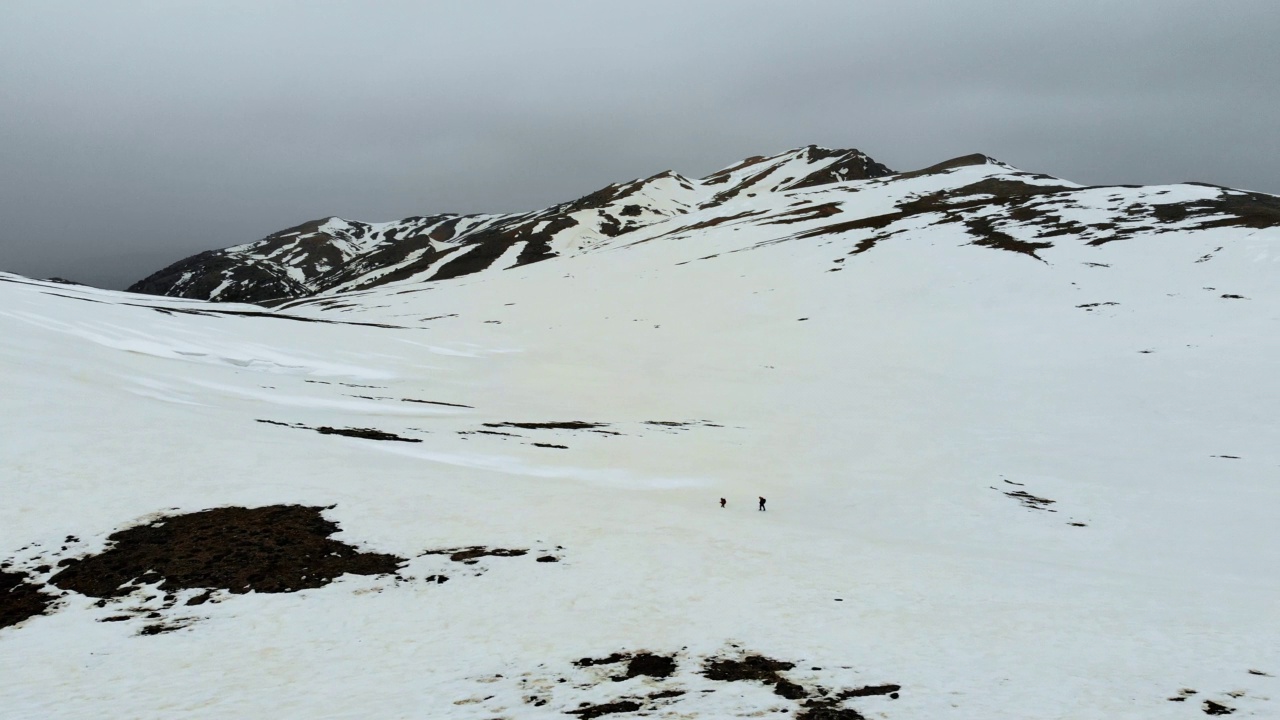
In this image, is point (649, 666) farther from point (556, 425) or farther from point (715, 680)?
point (556, 425)

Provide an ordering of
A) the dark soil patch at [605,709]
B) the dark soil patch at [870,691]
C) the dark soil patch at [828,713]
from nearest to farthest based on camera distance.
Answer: the dark soil patch at [828,713], the dark soil patch at [605,709], the dark soil patch at [870,691]

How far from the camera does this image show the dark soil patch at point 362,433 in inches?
1198

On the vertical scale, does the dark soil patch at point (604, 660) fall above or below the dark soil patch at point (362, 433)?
below

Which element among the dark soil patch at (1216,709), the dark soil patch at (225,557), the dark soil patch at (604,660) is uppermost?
the dark soil patch at (225,557)

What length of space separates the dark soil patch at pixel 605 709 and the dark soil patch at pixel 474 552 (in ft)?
25.4

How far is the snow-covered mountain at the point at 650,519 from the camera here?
12188 mm

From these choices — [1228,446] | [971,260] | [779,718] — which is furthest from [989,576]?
[971,260]

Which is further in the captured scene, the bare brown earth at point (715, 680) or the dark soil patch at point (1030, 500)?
the dark soil patch at point (1030, 500)

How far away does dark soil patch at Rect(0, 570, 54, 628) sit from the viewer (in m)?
14.0

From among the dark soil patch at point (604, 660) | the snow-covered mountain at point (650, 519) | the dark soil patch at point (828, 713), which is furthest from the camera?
the dark soil patch at point (604, 660)

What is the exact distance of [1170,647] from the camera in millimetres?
13844

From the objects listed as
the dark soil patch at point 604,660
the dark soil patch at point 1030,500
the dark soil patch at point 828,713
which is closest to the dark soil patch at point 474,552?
the dark soil patch at point 604,660

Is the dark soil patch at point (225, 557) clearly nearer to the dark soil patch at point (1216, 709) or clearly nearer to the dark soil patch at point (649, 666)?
the dark soil patch at point (649, 666)

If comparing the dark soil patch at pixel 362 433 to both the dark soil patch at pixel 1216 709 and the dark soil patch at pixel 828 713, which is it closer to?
the dark soil patch at pixel 828 713
